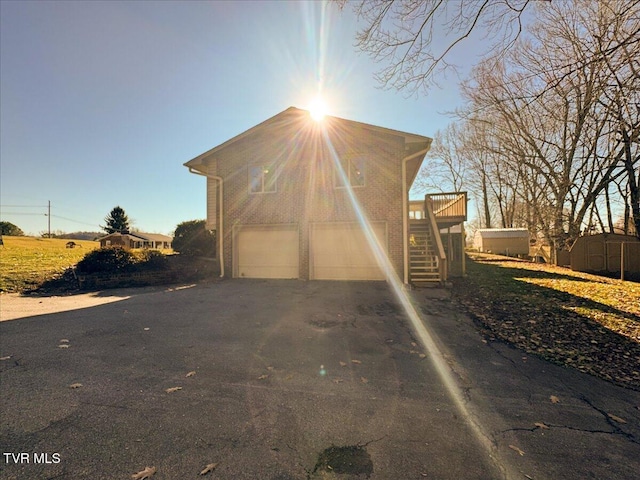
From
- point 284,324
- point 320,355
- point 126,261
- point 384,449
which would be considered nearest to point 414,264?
point 284,324

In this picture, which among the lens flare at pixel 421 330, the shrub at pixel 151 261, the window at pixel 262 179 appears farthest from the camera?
the window at pixel 262 179

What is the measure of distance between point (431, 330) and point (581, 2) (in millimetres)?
8678

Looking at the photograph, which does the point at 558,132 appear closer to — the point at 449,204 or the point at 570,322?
the point at 449,204

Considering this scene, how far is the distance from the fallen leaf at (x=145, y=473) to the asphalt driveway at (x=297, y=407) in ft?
0.15

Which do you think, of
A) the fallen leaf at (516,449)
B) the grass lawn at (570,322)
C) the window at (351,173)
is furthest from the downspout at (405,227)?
the fallen leaf at (516,449)

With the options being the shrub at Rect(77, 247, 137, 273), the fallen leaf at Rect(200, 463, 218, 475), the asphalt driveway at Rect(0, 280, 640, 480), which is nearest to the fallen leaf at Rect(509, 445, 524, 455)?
the asphalt driveway at Rect(0, 280, 640, 480)

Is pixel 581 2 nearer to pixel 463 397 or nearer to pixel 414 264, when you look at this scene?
pixel 414 264

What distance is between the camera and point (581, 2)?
6949 mm

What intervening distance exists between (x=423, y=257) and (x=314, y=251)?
424 cm

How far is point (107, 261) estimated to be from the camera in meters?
10.8

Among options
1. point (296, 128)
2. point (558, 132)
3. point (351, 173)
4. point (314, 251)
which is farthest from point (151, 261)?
point (558, 132)

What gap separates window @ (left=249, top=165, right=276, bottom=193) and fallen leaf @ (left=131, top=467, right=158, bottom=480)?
10.5 metres

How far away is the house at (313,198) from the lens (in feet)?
35.2

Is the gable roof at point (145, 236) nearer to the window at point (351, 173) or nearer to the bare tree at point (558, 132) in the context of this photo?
the window at point (351, 173)
